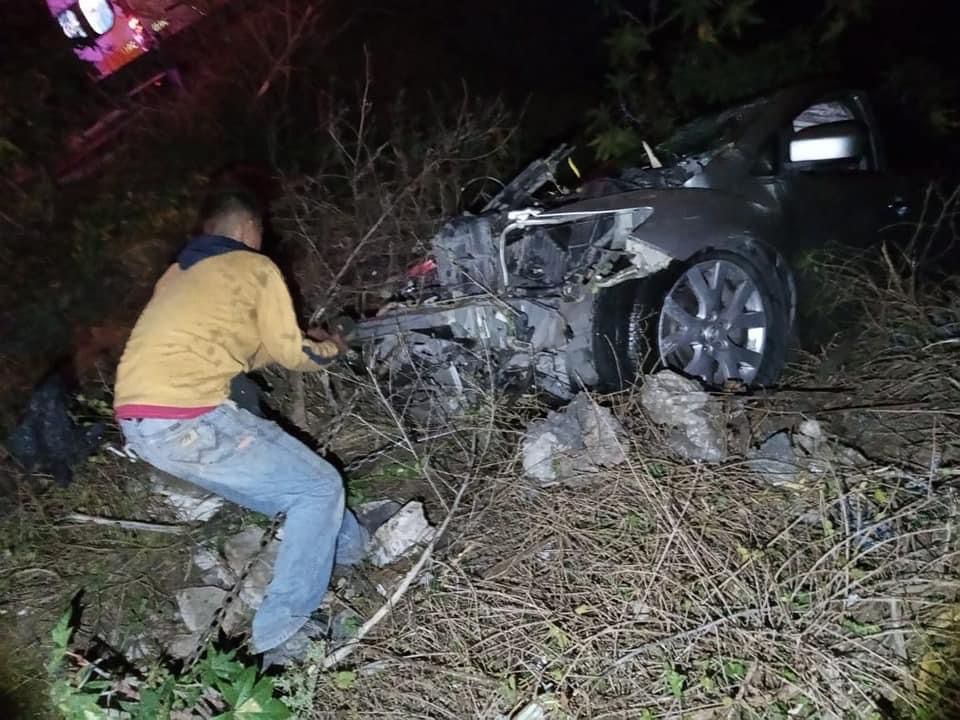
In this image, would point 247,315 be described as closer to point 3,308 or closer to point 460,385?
point 460,385

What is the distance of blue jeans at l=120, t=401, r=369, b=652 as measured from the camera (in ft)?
9.95

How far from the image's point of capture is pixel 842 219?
4750mm

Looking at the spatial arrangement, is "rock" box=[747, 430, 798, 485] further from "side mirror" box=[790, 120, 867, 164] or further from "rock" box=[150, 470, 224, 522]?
"rock" box=[150, 470, 224, 522]

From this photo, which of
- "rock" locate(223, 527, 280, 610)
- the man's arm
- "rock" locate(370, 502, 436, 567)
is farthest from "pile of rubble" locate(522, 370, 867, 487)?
"rock" locate(223, 527, 280, 610)

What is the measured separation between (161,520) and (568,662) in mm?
2358

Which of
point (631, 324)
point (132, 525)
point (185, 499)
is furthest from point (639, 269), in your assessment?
point (132, 525)

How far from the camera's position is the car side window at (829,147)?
4.47 metres

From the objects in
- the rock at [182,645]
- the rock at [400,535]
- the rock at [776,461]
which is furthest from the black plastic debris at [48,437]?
the rock at [776,461]

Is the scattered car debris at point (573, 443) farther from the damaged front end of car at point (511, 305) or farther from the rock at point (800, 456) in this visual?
the rock at point (800, 456)

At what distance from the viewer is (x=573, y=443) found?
3764 millimetres

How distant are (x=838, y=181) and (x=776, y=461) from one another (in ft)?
6.83

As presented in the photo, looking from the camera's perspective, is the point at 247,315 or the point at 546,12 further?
the point at 546,12

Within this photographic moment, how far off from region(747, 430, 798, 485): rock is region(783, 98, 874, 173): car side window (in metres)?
1.77

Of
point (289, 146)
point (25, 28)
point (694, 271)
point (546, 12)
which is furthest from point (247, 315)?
point (546, 12)
